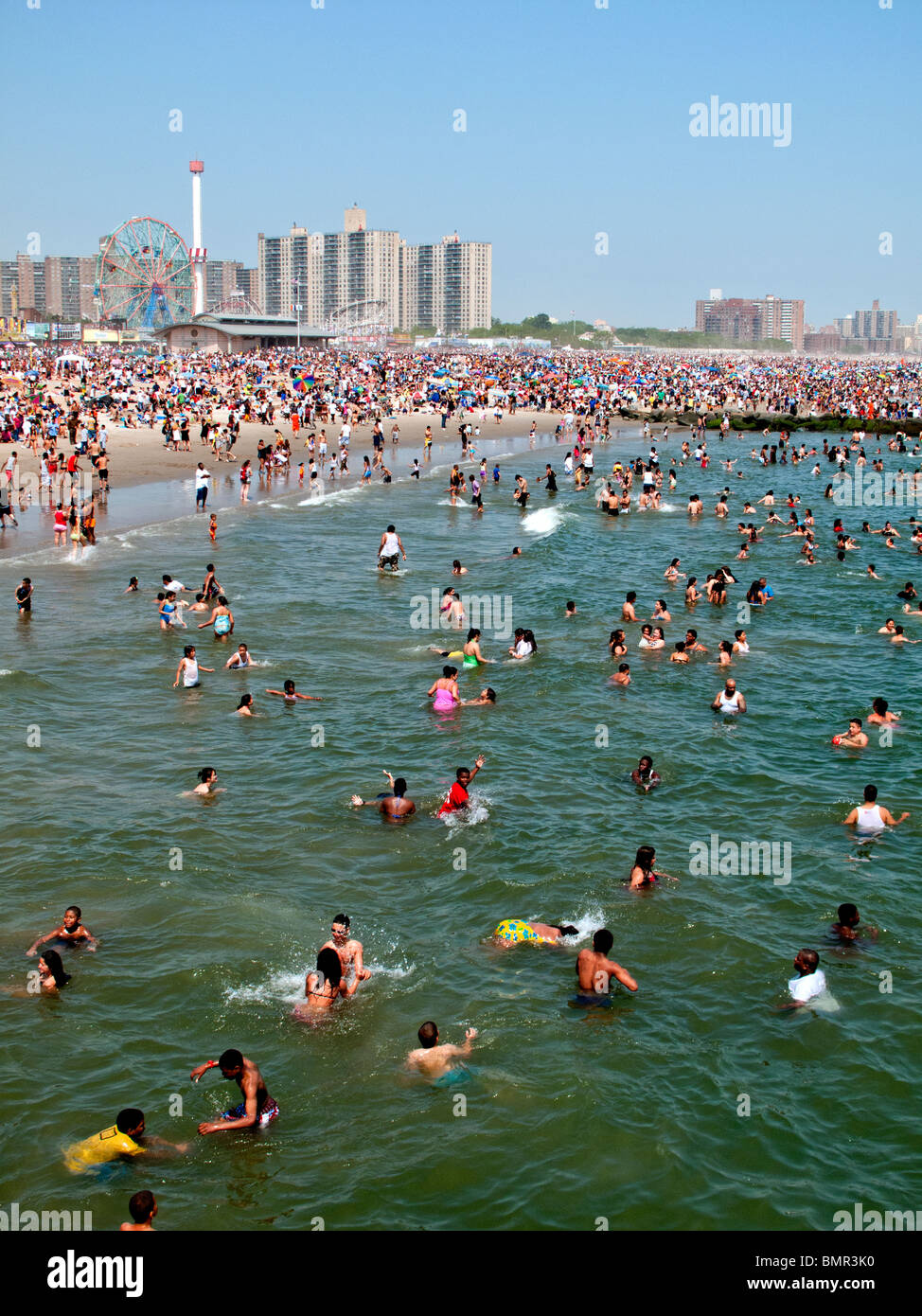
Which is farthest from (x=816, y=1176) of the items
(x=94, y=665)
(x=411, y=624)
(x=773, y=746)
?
(x=411, y=624)

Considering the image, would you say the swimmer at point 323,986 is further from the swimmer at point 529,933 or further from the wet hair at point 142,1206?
the wet hair at point 142,1206

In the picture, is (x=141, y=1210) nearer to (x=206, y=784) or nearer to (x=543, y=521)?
(x=206, y=784)

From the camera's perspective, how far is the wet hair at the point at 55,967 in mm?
10430

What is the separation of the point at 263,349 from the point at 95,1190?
10813 cm

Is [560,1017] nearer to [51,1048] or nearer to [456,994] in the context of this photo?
[456,994]

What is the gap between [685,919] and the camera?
39.7 feet

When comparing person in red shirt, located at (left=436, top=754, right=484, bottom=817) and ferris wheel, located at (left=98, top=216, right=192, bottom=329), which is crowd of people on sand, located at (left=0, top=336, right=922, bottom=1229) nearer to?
person in red shirt, located at (left=436, top=754, right=484, bottom=817)

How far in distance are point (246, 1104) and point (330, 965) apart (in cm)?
171

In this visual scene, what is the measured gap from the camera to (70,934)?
1112 cm

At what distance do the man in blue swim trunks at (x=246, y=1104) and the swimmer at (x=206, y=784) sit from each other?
246 inches

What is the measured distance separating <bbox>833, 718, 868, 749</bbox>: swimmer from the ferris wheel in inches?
5317

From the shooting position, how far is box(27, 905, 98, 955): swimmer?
36.1 feet
